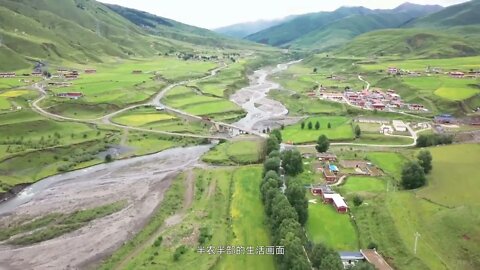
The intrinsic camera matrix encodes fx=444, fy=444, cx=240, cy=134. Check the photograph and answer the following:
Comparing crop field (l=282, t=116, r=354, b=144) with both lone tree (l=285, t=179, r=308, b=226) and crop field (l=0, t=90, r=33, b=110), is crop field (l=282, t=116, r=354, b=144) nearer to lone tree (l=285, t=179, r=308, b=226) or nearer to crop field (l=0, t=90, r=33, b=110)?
lone tree (l=285, t=179, r=308, b=226)

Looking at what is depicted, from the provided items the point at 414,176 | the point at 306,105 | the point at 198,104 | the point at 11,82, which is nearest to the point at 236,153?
the point at 414,176

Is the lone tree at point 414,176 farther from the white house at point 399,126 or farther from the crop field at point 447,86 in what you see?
the crop field at point 447,86

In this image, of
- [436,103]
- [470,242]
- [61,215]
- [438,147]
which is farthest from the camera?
[436,103]

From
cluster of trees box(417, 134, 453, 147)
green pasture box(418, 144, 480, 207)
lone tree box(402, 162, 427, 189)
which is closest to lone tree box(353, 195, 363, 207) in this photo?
green pasture box(418, 144, 480, 207)

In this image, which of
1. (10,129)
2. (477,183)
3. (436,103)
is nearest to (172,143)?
(10,129)

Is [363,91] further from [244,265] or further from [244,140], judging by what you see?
[244,265]

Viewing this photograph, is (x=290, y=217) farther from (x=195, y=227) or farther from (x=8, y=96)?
(x=8, y=96)
